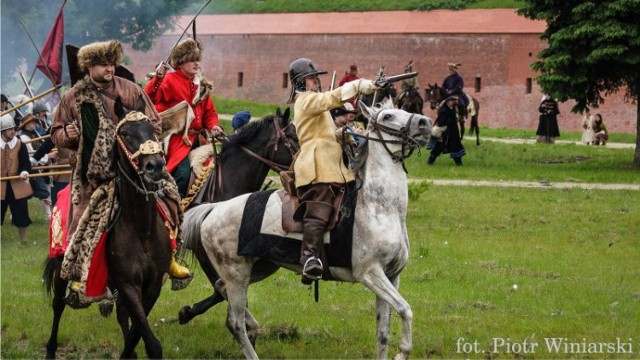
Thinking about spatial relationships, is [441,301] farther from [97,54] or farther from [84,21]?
[84,21]

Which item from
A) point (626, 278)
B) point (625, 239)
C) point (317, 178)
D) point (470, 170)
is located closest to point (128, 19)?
point (470, 170)

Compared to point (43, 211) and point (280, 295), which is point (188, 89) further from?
point (43, 211)

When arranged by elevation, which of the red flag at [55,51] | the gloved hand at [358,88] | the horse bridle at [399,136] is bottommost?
the horse bridle at [399,136]

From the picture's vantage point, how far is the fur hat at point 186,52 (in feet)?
37.5

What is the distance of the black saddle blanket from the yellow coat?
331 mm

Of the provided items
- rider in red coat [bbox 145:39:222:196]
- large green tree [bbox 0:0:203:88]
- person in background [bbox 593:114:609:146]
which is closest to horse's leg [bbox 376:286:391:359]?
rider in red coat [bbox 145:39:222:196]

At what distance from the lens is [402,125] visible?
8906mm

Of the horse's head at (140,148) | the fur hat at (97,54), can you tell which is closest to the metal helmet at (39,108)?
the fur hat at (97,54)

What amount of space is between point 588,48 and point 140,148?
19.2 meters

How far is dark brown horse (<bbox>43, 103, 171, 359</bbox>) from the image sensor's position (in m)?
8.53

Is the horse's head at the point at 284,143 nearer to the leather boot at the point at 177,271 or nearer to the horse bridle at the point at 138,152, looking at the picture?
the leather boot at the point at 177,271

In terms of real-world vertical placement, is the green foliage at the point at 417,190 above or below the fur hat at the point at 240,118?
below

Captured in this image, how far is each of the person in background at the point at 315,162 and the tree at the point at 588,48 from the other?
17.2 metres

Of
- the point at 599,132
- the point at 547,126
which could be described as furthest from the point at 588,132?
the point at 547,126
